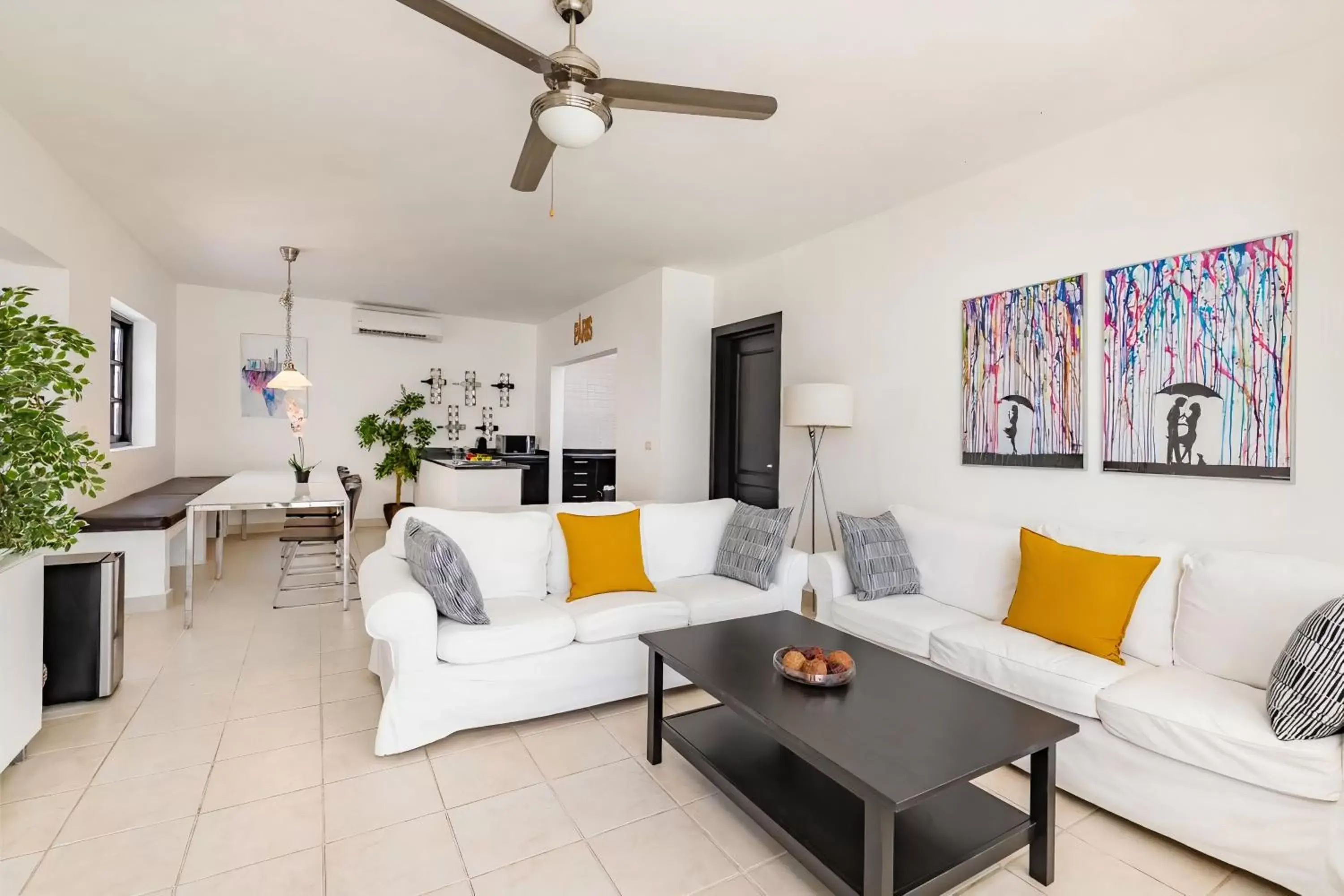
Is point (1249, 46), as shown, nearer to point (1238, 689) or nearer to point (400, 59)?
point (1238, 689)

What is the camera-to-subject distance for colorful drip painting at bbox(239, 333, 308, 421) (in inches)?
269

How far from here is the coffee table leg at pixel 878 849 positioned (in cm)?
143

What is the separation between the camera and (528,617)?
2709 millimetres

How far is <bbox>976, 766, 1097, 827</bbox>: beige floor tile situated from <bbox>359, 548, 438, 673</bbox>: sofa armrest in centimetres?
205

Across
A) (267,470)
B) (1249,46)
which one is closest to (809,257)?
(1249,46)

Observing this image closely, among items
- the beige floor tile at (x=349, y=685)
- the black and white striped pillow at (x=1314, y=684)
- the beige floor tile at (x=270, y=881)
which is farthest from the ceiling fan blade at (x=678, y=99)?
the beige floor tile at (x=349, y=685)

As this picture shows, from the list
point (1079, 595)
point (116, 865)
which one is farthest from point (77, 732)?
point (1079, 595)

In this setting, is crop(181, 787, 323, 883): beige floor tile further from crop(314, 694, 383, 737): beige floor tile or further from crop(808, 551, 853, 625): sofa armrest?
crop(808, 551, 853, 625): sofa armrest

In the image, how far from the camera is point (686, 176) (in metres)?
3.49

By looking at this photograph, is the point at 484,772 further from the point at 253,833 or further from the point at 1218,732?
the point at 1218,732

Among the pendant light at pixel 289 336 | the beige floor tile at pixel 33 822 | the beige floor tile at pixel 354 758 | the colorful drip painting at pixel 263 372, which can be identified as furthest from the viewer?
the colorful drip painting at pixel 263 372

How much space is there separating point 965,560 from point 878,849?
6.24 ft

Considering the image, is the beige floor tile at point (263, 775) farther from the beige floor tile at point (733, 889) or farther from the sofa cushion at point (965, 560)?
the sofa cushion at point (965, 560)

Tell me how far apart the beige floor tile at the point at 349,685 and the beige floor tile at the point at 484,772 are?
0.81 meters
